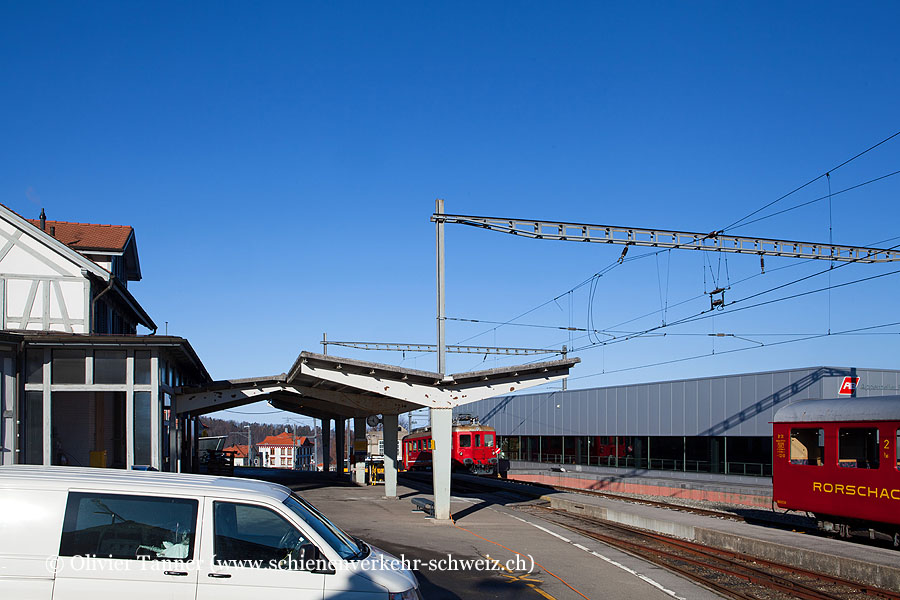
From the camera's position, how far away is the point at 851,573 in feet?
41.4

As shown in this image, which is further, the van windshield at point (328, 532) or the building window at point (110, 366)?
the building window at point (110, 366)

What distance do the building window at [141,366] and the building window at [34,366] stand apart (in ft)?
6.60

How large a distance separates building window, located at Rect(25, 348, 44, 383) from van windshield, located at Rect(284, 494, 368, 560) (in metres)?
13.8

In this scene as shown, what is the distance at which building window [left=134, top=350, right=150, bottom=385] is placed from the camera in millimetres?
18717

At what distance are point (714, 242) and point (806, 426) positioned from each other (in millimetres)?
6108

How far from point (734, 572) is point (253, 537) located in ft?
32.0

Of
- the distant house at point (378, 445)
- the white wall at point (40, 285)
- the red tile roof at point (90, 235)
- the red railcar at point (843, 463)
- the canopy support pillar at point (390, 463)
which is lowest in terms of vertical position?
the distant house at point (378, 445)

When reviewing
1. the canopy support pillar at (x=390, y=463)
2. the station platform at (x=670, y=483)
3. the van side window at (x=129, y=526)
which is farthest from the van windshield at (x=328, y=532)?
the station platform at (x=670, y=483)

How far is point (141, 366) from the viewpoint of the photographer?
61.7 ft

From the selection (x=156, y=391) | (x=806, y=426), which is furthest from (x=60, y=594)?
(x=806, y=426)

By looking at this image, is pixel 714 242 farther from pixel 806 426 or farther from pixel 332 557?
pixel 332 557

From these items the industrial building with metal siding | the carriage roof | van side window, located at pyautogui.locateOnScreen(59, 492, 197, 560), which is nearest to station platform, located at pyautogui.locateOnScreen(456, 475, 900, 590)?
the carriage roof

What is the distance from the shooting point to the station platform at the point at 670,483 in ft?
92.0

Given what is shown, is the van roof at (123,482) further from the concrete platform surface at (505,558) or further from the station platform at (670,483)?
the station platform at (670,483)
